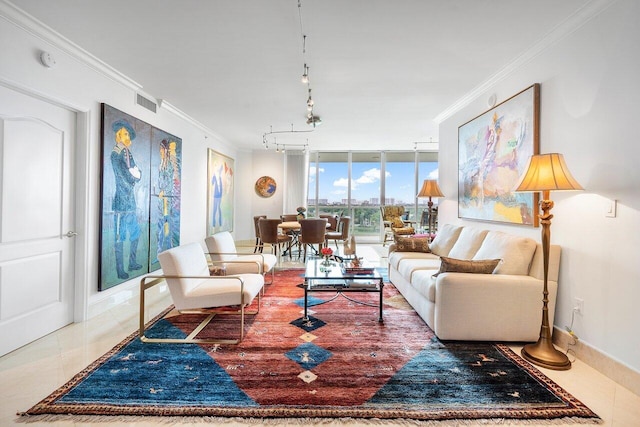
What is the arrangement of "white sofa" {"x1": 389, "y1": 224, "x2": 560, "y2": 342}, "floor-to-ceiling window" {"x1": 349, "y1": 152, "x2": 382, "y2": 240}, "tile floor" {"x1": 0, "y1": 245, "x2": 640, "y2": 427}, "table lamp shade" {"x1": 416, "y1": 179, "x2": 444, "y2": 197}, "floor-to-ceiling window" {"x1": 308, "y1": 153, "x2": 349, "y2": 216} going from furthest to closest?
"floor-to-ceiling window" {"x1": 308, "y1": 153, "x2": 349, "y2": 216}, "floor-to-ceiling window" {"x1": 349, "y1": 152, "x2": 382, "y2": 240}, "table lamp shade" {"x1": 416, "y1": 179, "x2": 444, "y2": 197}, "white sofa" {"x1": 389, "y1": 224, "x2": 560, "y2": 342}, "tile floor" {"x1": 0, "y1": 245, "x2": 640, "y2": 427}

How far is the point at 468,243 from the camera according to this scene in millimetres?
3674

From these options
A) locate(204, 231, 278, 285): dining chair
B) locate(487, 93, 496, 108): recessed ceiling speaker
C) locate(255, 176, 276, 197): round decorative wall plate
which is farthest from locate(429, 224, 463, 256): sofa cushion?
locate(255, 176, 276, 197): round decorative wall plate

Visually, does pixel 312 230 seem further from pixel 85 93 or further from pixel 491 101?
pixel 85 93

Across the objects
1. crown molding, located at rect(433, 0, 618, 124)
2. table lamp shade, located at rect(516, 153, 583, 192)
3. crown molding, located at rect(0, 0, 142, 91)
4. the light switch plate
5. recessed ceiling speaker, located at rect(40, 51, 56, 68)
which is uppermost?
crown molding, located at rect(433, 0, 618, 124)

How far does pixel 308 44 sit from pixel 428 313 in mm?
2850

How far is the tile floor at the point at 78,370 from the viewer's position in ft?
5.81

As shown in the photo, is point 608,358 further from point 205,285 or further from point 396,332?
point 205,285

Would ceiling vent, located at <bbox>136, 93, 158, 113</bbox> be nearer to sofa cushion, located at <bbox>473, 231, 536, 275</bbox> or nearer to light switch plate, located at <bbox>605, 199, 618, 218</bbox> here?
sofa cushion, located at <bbox>473, 231, 536, 275</bbox>

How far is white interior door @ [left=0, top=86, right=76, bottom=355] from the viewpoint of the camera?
2475 mm

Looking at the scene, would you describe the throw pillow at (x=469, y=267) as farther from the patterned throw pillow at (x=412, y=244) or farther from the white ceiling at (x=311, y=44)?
the white ceiling at (x=311, y=44)

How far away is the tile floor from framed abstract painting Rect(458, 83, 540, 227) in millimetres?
1435

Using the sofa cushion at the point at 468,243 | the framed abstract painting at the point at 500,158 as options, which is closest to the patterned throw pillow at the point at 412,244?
the sofa cushion at the point at 468,243

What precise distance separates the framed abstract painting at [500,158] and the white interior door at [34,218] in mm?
4633

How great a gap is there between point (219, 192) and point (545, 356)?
6.66 metres
